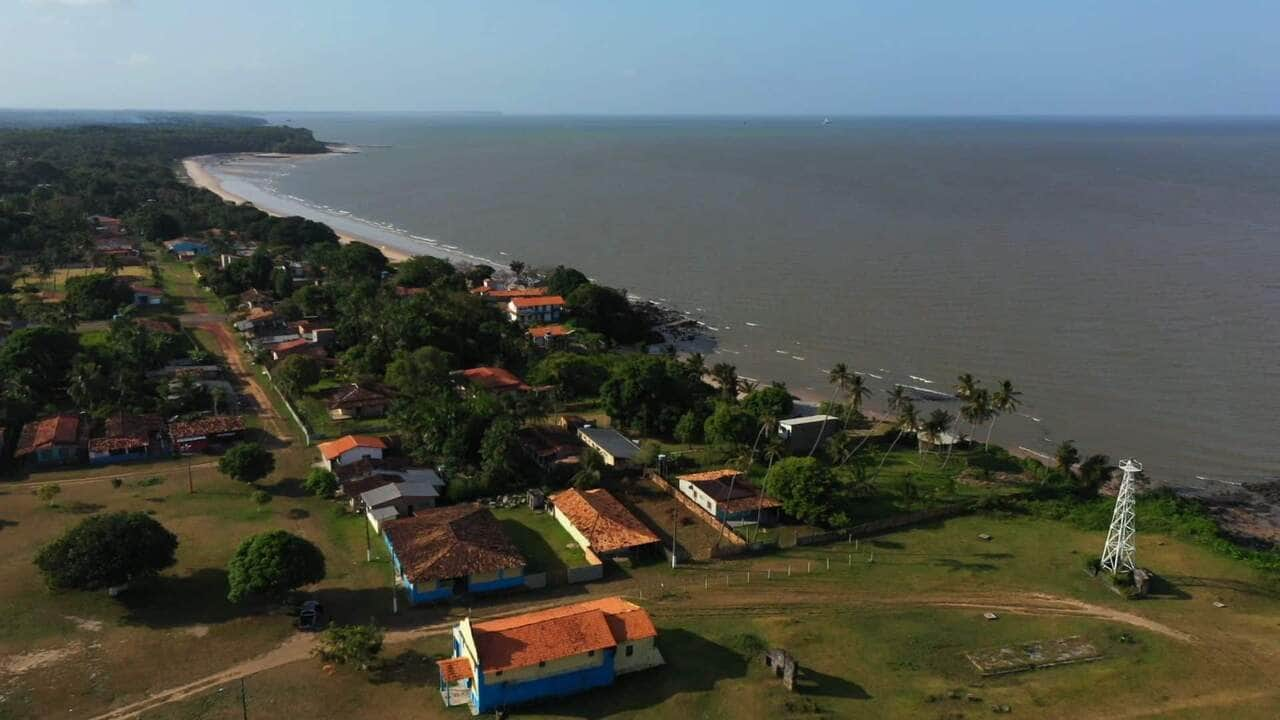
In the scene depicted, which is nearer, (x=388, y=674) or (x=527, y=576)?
(x=388, y=674)

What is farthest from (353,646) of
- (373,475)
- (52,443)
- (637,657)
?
(52,443)

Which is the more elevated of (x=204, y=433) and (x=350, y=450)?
(x=350, y=450)

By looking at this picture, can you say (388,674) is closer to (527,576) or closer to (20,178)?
(527,576)

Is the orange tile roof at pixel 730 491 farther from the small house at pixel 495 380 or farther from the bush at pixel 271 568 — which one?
the bush at pixel 271 568

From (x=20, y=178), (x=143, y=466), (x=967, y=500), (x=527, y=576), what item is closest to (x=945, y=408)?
(x=967, y=500)

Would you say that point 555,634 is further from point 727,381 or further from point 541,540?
point 727,381

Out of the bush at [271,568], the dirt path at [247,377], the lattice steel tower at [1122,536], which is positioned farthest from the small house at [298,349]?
the lattice steel tower at [1122,536]
